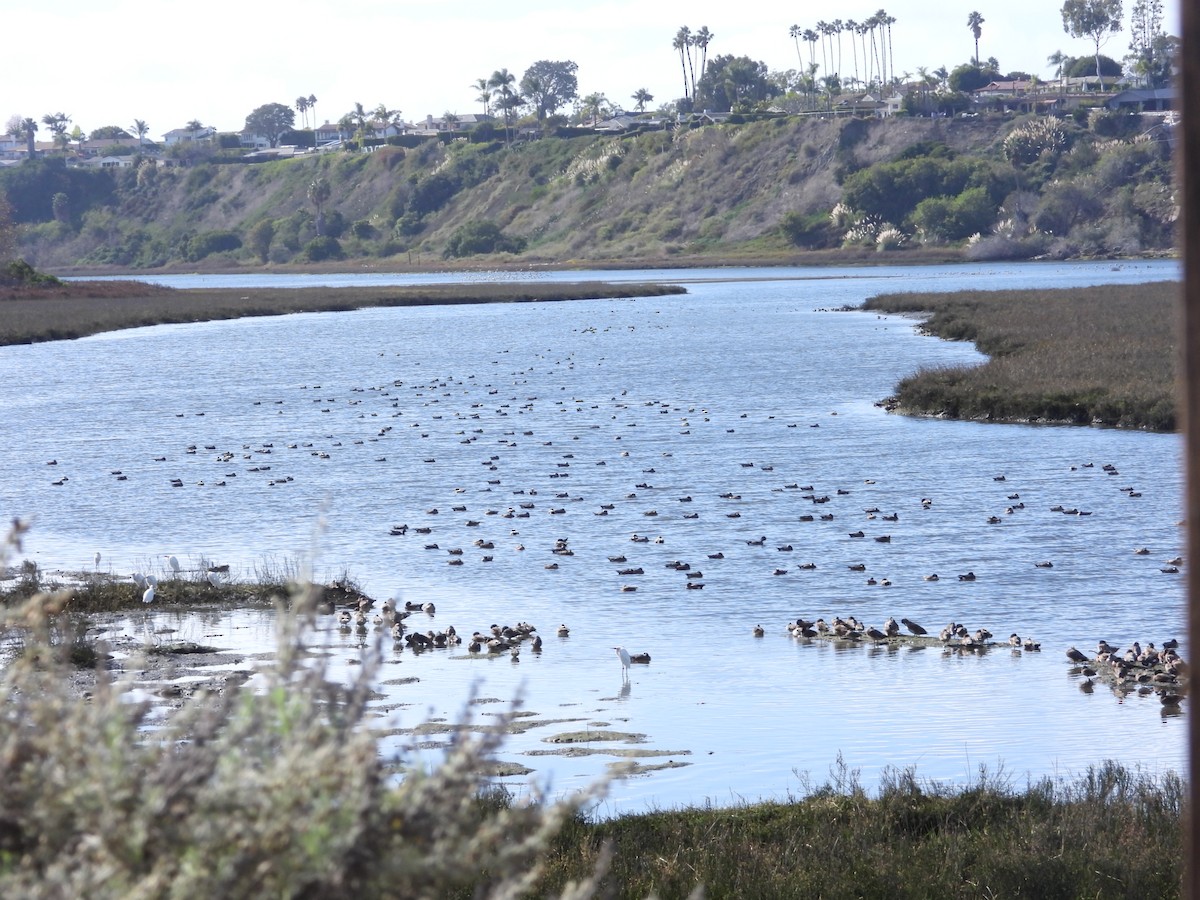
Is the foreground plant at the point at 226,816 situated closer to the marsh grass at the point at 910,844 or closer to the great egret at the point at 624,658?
the marsh grass at the point at 910,844

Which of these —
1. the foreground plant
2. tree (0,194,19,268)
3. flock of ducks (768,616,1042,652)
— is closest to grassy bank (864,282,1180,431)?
flock of ducks (768,616,1042,652)

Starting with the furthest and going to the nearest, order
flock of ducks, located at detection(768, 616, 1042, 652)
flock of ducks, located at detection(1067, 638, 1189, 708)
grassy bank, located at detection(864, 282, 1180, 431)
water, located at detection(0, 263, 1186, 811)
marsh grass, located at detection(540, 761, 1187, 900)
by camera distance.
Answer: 1. grassy bank, located at detection(864, 282, 1180, 431)
2. flock of ducks, located at detection(768, 616, 1042, 652)
3. flock of ducks, located at detection(1067, 638, 1189, 708)
4. water, located at detection(0, 263, 1186, 811)
5. marsh grass, located at detection(540, 761, 1187, 900)

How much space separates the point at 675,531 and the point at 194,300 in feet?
334

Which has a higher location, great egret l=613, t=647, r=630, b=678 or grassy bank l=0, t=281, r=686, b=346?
great egret l=613, t=647, r=630, b=678

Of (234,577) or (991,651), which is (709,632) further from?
(234,577)

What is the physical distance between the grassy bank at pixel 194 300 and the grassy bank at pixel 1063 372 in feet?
167

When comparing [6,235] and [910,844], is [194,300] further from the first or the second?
[910,844]

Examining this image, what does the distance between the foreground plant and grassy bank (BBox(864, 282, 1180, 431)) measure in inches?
1492

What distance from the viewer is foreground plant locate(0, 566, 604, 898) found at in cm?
387

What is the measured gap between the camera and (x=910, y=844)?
35.7 ft

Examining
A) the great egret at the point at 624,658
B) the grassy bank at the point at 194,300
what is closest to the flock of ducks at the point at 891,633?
the great egret at the point at 624,658

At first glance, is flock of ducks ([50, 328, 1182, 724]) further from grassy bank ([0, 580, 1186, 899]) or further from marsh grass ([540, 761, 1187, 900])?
grassy bank ([0, 580, 1186, 899])

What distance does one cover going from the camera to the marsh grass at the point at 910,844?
996cm

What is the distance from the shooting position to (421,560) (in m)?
25.9
